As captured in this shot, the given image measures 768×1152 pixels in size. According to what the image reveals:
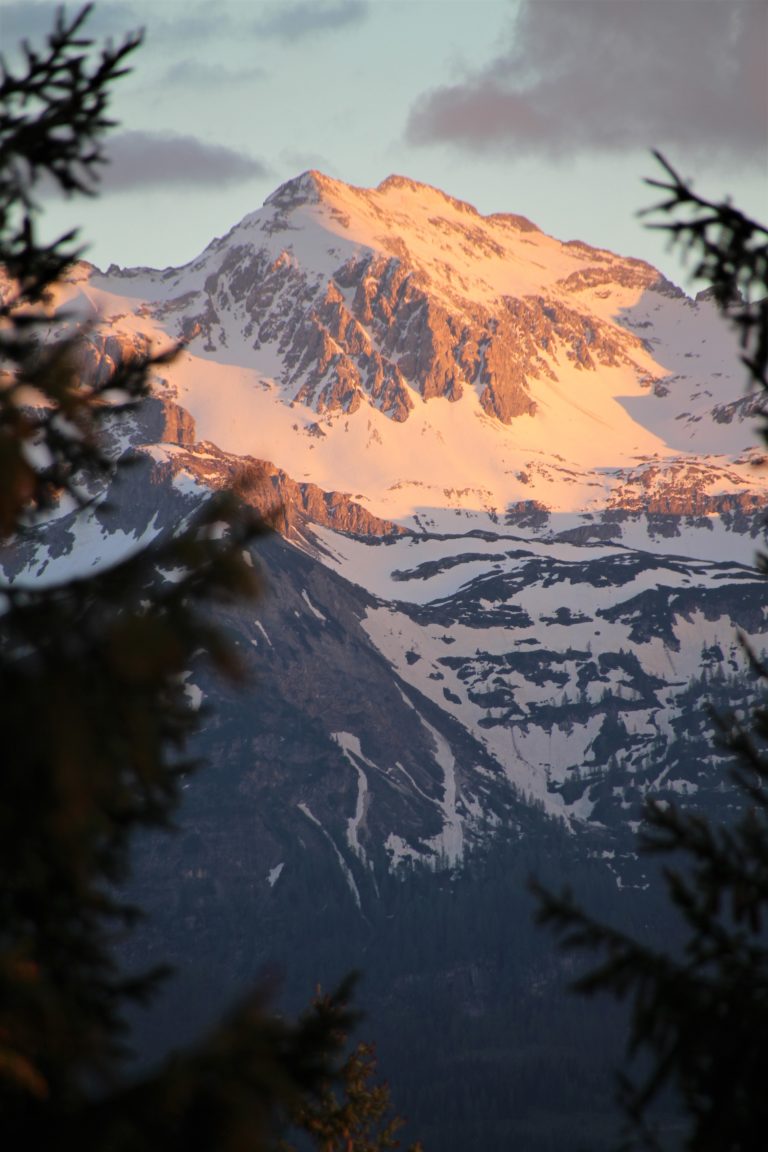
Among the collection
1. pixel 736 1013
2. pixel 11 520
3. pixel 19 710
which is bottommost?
pixel 736 1013

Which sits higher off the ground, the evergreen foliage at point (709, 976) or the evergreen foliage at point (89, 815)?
the evergreen foliage at point (89, 815)

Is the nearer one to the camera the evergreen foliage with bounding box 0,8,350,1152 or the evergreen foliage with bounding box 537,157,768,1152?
the evergreen foliage with bounding box 0,8,350,1152

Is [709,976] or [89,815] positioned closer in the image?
[89,815]

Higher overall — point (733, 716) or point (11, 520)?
point (11, 520)

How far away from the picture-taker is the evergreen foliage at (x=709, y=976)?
40.5 feet

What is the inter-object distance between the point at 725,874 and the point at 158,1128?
6.48 meters

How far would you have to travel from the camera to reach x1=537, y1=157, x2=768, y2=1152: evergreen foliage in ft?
40.5

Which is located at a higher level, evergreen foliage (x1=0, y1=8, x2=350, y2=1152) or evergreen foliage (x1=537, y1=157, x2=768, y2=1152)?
evergreen foliage (x1=0, y1=8, x2=350, y2=1152)

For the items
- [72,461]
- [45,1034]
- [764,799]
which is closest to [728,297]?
[764,799]

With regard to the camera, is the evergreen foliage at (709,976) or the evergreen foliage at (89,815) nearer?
the evergreen foliage at (89,815)

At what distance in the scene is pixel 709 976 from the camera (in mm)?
12734

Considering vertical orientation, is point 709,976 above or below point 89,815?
below

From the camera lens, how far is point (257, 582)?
9.21m

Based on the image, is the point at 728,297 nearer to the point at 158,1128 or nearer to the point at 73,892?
the point at 73,892
